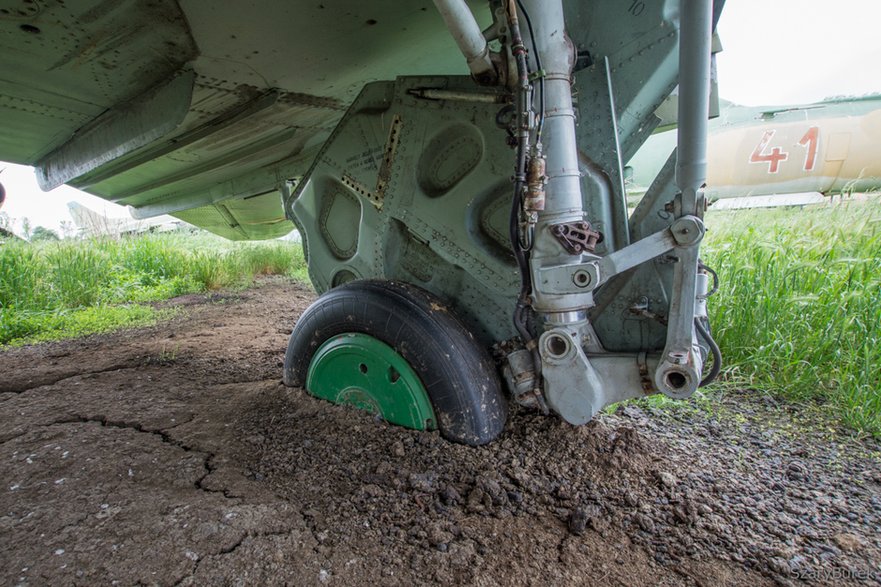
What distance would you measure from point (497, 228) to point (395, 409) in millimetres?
780

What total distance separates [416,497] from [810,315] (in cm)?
224

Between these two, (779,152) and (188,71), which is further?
(779,152)

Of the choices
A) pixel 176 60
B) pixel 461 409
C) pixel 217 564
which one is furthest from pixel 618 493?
pixel 176 60

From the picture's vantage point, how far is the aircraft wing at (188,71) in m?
1.53

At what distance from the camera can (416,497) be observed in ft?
4.51

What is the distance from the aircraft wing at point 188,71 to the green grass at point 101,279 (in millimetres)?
1504

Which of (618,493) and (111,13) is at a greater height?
(111,13)

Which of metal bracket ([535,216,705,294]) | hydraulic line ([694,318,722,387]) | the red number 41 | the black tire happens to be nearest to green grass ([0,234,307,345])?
the black tire

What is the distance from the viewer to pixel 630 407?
2031 mm

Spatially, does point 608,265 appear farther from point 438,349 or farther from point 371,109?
point 371,109

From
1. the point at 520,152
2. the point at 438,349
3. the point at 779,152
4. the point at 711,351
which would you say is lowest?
the point at 779,152

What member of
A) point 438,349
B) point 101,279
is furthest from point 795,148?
point 101,279

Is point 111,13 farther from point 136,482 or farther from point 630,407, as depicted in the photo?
point 630,407

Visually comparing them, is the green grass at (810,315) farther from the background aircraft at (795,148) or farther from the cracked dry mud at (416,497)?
the background aircraft at (795,148)
